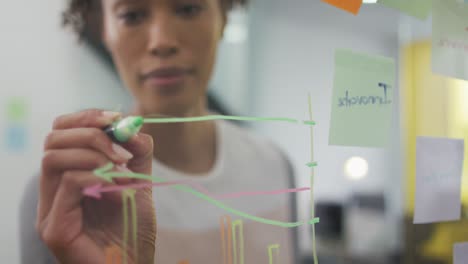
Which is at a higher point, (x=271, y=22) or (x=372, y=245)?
(x=271, y=22)

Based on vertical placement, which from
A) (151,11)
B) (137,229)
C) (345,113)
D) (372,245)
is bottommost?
(372,245)

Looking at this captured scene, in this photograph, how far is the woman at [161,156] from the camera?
0.42 meters

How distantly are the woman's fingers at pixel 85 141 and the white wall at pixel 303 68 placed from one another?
0.57ft

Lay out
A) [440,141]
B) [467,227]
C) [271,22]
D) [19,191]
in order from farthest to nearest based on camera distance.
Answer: [467,227] < [440,141] < [271,22] < [19,191]

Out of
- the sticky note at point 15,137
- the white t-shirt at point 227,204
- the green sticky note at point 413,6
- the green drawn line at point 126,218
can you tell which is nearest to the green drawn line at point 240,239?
the white t-shirt at point 227,204

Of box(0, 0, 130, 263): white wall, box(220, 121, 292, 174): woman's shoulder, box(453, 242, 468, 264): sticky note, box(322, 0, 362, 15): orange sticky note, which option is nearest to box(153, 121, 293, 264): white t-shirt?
box(220, 121, 292, 174): woman's shoulder

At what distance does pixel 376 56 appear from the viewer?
62 centimetres

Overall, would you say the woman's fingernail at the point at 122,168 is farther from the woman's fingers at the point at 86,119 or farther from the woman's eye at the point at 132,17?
the woman's eye at the point at 132,17

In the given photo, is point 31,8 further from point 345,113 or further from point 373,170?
point 373,170

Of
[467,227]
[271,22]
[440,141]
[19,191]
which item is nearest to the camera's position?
[19,191]

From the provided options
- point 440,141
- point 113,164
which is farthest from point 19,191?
point 440,141

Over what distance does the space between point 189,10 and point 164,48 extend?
52mm

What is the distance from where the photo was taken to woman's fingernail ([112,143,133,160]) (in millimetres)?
432

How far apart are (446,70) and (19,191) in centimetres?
63
